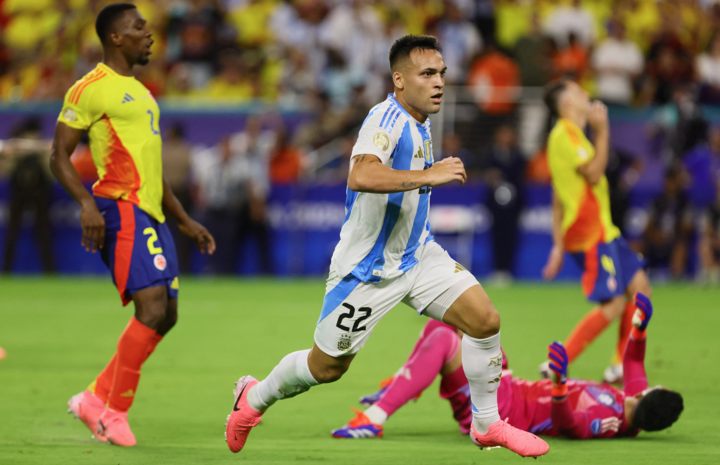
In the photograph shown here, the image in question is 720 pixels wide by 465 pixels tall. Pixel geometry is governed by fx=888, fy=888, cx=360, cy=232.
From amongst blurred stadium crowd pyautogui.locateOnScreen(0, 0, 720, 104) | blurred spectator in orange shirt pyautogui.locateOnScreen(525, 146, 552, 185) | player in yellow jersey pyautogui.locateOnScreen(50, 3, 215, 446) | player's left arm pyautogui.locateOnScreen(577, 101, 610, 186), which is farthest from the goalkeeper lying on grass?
blurred stadium crowd pyautogui.locateOnScreen(0, 0, 720, 104)

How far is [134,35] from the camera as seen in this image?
18.4ft

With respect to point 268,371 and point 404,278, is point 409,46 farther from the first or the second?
point 268,371

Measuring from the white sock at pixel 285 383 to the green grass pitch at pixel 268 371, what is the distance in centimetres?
→ 34

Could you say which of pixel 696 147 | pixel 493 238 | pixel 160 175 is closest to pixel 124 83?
pixel 160 175

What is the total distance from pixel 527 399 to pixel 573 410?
28cm

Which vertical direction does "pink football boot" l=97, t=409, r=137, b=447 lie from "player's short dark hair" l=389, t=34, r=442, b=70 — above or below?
below

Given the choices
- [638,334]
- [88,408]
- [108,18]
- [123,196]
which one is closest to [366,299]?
[123,196]

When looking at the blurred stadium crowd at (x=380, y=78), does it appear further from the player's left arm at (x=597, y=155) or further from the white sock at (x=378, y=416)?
the white sock at (x=378, y=416)

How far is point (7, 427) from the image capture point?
5621mm

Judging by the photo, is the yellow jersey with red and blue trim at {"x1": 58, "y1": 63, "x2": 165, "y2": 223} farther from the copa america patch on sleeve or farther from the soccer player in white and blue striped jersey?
the copa america patch on sleeve

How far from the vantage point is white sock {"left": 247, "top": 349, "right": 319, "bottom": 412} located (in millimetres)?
4797

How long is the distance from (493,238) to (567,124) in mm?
8341

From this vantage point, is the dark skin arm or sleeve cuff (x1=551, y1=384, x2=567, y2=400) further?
the dark skin arm

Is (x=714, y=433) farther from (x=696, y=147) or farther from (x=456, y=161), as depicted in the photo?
(x=696, y=147)
